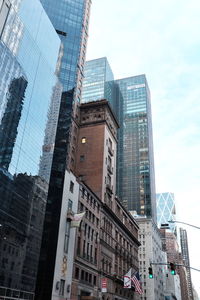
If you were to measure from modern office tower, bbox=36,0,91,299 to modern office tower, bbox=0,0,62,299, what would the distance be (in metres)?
1.76

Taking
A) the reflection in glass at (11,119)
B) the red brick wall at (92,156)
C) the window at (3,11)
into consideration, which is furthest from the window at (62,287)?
the window at (3,11)

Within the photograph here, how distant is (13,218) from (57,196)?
12040 millimetres

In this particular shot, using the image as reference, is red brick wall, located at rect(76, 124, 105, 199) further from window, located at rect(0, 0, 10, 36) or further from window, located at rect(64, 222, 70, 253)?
window, located at rect(0, 0, 10, 36)

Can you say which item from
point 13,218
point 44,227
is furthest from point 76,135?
point 13,218

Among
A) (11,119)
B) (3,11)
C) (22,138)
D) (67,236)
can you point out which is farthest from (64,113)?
(67,236)

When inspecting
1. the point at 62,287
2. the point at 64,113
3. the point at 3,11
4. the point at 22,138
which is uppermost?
the point at 64,113

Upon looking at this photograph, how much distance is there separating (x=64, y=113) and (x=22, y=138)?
1458 inches

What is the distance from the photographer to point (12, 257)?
48844 mm

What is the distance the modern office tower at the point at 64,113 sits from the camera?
54.6 meters

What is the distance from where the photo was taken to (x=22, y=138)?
59.1m

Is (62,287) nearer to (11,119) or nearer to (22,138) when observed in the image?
(22,138)

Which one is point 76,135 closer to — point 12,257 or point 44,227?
point 44,227

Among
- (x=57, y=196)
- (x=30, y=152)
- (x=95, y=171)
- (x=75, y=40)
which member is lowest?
(x=57, y=196)

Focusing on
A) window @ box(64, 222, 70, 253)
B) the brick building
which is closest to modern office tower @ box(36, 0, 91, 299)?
window @ box(64, 222, 70, 253)
